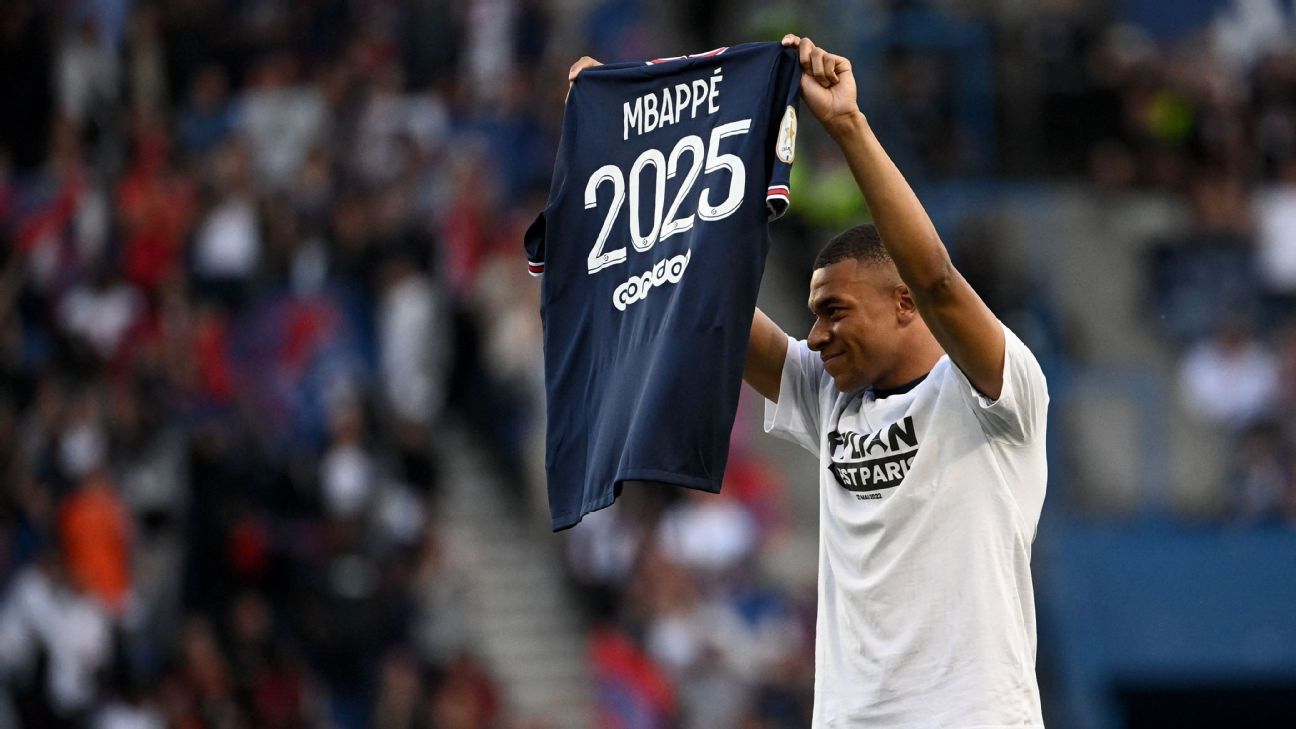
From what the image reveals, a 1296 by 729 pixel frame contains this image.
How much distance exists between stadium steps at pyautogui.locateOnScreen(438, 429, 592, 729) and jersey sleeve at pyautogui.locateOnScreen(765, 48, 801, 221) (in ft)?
29.1

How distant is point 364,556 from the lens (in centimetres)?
1271

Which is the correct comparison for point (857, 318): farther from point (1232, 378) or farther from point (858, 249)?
point (1232, 378)

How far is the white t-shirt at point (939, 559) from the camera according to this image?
15.0 ft

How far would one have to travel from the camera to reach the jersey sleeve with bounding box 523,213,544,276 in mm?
5444

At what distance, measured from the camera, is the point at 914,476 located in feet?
15.3

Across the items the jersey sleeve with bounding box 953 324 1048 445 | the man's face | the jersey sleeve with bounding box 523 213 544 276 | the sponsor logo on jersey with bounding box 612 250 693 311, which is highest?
the jersey sleeve with bounding box 523 213 544 276

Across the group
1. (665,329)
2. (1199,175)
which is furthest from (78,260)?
(665,329)

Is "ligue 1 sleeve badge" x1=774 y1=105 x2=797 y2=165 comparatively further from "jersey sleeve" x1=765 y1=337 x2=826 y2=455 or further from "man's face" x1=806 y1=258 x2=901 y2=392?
"jersey sleeve" x1=765 y1=337 x2=826 y2=455

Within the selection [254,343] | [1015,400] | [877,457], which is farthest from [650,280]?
[254,343]

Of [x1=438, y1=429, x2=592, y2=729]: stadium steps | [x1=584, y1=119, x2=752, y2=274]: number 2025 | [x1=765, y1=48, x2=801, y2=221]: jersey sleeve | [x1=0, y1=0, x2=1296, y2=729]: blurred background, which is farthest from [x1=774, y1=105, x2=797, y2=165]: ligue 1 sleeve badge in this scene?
[x1=438, y1=429, x2=592, y2=729]: stadium steps

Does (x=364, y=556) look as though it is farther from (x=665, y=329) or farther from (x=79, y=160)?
(x=665, y=329)

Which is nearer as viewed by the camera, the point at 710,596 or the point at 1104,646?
the point at 710,596

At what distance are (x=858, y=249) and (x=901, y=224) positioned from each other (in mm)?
434

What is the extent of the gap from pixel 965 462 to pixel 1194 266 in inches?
483
